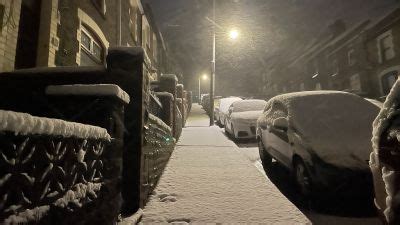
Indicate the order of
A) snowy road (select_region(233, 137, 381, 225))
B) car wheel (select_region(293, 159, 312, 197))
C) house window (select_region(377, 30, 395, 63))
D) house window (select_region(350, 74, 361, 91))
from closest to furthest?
snowy road (select_region(233, 137, 381, 225))
car wheel (select_region(293, 159, 312, 197))
house window (select_region(377, 30, 395, 63))
house window (select_region(350, 74, 361, 91))

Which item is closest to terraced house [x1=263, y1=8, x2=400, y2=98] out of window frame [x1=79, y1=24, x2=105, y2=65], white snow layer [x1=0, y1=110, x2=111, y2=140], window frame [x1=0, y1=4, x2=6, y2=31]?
window frame [x1=79, y1=24, x2=105, y2=65]

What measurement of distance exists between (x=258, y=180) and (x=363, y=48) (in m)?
22.6

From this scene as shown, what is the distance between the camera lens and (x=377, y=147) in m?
2.29

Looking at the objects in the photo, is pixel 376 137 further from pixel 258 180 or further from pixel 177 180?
pixel 177 180


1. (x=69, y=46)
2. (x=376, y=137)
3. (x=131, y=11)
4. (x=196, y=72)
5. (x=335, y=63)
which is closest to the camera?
(x=376, y=137)

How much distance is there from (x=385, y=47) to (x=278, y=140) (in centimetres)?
2024

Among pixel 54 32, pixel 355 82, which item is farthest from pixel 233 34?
pixel 355 82

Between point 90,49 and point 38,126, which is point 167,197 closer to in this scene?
point 38,126

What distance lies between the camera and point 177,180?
461cm

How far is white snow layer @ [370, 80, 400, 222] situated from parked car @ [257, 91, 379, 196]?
1418mm

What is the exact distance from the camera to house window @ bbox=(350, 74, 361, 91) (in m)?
23.5

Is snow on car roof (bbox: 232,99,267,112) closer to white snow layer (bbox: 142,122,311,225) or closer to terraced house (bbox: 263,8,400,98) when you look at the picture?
white snow layer (bbox: 142,122,311,225)

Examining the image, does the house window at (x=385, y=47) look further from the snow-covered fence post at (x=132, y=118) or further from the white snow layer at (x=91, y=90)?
the white snow layer at (x=91, y=90)

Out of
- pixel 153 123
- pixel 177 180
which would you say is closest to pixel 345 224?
pixel 177 180
